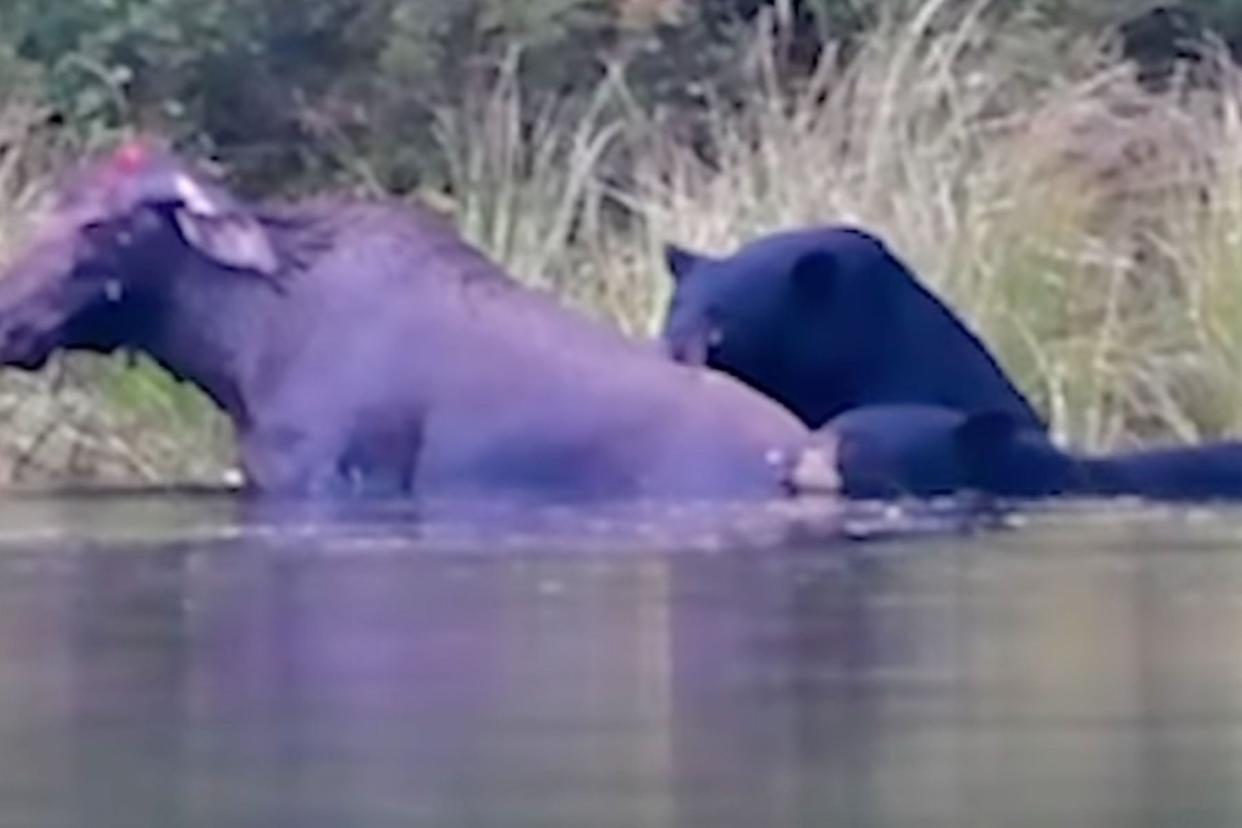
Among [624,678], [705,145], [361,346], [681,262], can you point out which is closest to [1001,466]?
[681,262]

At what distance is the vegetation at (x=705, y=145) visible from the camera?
15.5m

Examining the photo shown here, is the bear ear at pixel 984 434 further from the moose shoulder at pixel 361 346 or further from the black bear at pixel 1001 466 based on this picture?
the moose shoulder at pixel 361 346

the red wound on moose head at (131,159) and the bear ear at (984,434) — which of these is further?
the red wound on moose head at (131,159)

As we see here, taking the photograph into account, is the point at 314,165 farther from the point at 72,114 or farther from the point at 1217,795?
the point at 1217,795

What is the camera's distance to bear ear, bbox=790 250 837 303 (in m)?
13.2

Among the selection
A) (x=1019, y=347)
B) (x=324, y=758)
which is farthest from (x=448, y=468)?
(x=324, y=758)

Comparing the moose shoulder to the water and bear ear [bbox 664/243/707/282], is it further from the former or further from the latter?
the water

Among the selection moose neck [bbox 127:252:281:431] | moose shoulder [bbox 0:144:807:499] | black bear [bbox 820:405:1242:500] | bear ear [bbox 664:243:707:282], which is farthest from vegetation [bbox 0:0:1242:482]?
black bear [bbox 820:405:1242:500]

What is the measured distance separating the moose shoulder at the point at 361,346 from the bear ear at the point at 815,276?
295mm

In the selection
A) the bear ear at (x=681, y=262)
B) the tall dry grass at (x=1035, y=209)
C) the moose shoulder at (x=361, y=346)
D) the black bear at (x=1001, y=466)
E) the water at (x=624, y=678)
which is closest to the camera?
the water at (x=624, y=678)

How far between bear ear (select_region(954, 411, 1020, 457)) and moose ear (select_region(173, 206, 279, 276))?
2272 mm

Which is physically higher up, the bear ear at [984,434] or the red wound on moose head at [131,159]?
the red wound on moose head at [131,159]

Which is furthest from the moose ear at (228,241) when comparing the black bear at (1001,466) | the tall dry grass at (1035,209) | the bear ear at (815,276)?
the tall dry grass at (1035,209)

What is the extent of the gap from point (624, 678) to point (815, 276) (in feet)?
21.1
